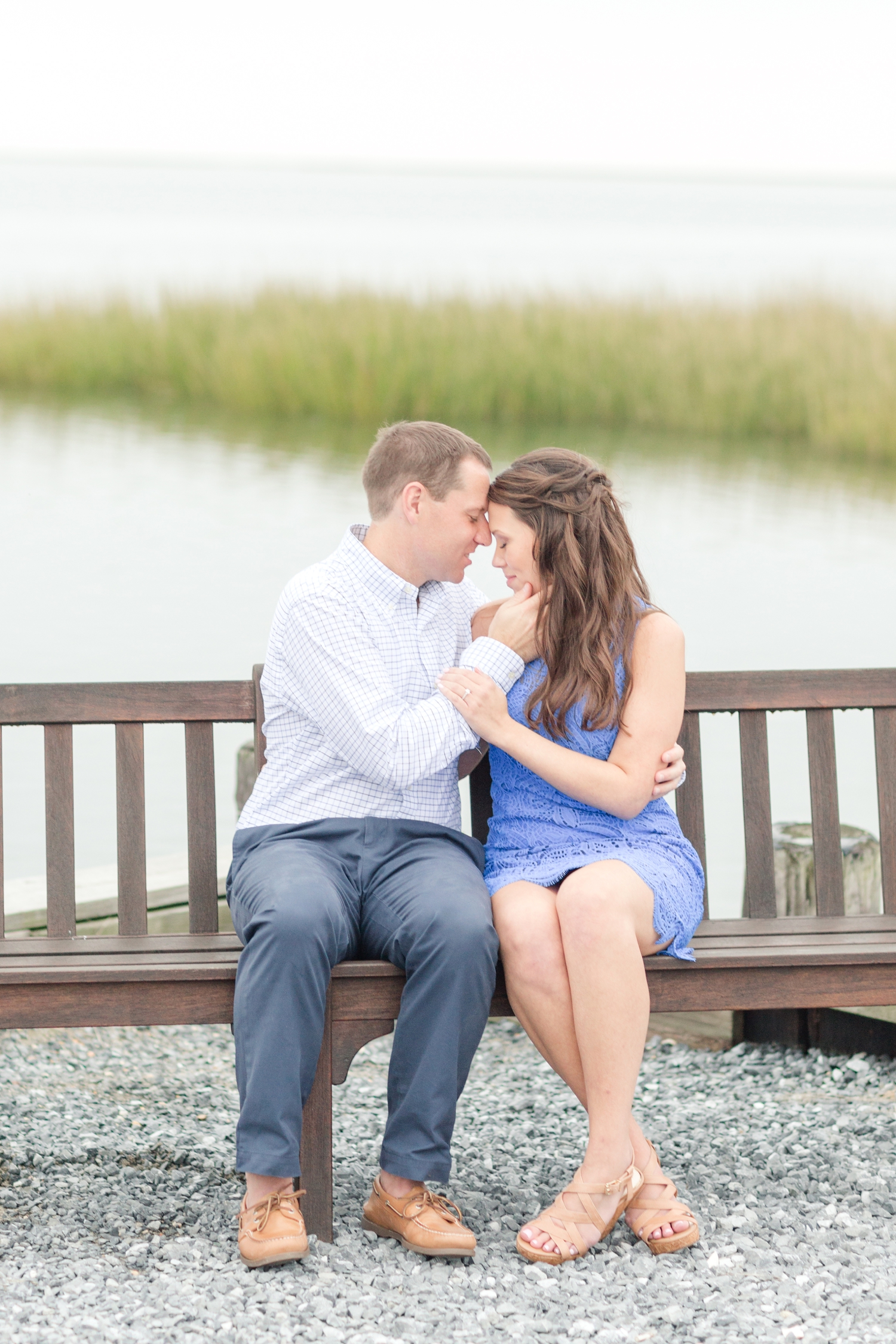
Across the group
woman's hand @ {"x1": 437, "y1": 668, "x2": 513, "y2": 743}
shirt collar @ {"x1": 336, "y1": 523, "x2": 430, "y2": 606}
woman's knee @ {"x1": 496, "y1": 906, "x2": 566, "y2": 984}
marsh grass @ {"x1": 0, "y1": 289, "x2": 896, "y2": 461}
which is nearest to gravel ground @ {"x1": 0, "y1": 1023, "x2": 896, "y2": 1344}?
woman's knee @ {"x1": 496, "y1": 906, "x2": 566, "y2": 984}

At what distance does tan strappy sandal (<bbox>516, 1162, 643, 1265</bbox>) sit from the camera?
2312 mm

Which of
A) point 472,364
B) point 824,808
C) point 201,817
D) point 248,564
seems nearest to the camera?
point 201,817

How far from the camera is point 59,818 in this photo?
9.27 feet

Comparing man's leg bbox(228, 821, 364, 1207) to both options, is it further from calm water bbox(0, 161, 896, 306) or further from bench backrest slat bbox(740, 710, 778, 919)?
calm water bbox(0, 161, 896, 306)

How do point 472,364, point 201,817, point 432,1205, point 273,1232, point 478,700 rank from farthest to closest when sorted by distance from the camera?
Result: point 472,364 < point 201,817 < point 478,700 < point 432,1205 < point 273,1232

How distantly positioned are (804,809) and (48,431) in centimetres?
325

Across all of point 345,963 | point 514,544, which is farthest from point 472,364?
point 345,963

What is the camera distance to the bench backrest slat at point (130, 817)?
2811 mm

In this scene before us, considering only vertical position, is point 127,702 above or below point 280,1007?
above

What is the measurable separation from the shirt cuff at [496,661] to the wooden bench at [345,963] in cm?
41

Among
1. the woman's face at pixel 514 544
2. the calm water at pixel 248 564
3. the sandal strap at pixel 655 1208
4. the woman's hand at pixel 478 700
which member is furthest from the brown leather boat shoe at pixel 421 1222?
the calm water at pixel 248 564

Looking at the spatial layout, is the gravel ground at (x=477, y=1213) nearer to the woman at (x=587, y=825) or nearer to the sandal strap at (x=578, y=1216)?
the sandal strap at (x=578, y=1216)

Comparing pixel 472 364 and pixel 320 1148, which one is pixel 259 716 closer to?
pixel 320 1148

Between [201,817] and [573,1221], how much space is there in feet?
3.43
